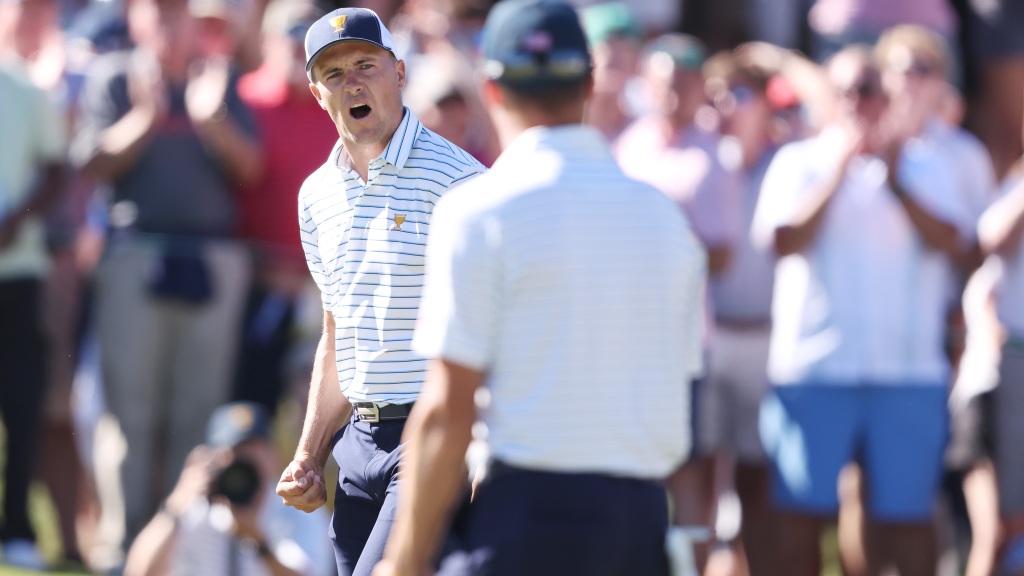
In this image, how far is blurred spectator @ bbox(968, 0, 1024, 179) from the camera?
8766 mm

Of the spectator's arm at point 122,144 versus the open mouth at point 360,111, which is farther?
the spectator's arm at point 122,144

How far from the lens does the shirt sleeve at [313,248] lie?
469cm

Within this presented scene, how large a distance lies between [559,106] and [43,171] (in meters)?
4.85

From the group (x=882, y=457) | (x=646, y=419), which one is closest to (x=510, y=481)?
(x=646, y=419)

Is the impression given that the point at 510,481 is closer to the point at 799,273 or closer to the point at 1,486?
the point at 799,273

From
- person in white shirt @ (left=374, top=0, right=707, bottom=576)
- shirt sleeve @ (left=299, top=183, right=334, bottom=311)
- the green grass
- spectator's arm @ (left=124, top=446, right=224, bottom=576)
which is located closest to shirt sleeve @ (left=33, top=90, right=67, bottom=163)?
the green grass

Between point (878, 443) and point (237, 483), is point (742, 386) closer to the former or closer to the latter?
point (878, 443)

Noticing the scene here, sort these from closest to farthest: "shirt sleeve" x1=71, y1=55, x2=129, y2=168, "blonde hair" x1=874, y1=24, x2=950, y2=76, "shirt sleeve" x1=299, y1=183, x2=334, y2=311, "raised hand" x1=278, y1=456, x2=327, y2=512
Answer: "raised hand" x1=278, y1=456, x2=327, y2=512 < "shirt sleeve" x1=299, y1=183, x2=334, y2=311 < "blonde hair" x1=874, y1=24, x2=950, y2=76 < "shirt sleeve" x1=71, y1=55, x2=129, y2=168

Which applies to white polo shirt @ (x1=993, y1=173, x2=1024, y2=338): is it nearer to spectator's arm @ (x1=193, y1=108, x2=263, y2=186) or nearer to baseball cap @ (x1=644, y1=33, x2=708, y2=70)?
baseball cap @ (x1=644, y1=33, x2=708, y2=70)

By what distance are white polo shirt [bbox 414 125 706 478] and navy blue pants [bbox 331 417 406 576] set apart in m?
0.78

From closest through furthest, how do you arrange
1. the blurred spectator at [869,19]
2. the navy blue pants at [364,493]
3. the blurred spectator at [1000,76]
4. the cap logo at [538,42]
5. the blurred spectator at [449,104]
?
the cap logo at [538,42] < the navy blue pants at [364,493] < the blurred spectator at [449,104] < the blurred spectator at [869,19] < the blurred spectator at [1000,76]

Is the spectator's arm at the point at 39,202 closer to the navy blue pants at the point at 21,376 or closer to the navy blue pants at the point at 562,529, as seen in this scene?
the navy blue pants at the point at 21,376

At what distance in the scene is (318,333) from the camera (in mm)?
7953

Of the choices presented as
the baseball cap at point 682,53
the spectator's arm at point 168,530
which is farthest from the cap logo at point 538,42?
the baseball cap at point 682,53
